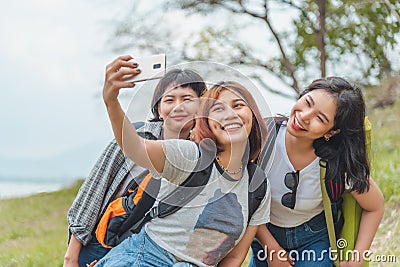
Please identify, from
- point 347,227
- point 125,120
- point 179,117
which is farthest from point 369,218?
→ point 125,120

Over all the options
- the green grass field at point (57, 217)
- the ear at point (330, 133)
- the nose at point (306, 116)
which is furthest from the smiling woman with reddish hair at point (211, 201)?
the green grass field at point (57, 217)

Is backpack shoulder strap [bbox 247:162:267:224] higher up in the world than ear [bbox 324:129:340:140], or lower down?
lower down

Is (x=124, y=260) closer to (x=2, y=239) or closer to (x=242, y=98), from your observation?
(x=242, y=98)

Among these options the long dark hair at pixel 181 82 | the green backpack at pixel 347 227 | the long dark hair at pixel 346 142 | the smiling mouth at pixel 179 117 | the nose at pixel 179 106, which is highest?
the long dark hair at pixel 181 82

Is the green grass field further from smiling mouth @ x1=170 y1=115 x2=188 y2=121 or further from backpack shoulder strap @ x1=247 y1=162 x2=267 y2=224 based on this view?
smiling mouth @ x1=170 y1=115 x2=188 y2=121

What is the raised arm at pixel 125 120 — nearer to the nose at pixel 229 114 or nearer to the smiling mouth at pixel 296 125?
the nose at pixel 229 114

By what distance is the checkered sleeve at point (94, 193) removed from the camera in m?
2.25

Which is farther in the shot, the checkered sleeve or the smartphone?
the checkered sleeve

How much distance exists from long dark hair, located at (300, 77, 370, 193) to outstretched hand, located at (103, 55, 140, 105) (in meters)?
0.74

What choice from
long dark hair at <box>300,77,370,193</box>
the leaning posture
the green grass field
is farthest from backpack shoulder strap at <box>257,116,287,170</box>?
the green grass field

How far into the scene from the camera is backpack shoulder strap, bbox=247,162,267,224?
6.50 feet

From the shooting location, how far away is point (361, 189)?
2.24 metres

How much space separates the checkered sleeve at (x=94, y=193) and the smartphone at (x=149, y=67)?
0.64 m

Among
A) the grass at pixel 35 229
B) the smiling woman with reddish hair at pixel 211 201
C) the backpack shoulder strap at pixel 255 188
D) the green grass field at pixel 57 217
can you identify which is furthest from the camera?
the grass at pixel 35 229
